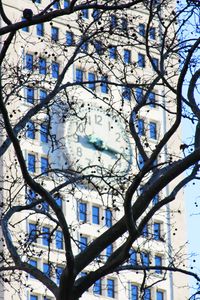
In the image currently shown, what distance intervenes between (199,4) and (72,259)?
4516mm

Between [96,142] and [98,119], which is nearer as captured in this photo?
[96,142]

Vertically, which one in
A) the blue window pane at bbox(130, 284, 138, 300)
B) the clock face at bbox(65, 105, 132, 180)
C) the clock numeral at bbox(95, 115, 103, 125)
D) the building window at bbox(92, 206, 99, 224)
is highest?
the clock numeral at bbox(95, 115, 103, 125)

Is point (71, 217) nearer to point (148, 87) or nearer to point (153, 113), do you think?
point (153, 113)

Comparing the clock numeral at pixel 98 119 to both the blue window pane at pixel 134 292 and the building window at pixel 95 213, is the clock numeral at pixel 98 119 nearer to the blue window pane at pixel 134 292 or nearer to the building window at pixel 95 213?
the building window at pixel 95 213

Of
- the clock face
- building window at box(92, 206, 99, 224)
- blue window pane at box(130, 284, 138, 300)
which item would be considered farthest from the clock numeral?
blue window pane at box(130, 284, 138, 300)

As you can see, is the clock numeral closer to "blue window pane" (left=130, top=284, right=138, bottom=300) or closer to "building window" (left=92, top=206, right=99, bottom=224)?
"building window" (left=92, top=206, right=99, bottom=224)

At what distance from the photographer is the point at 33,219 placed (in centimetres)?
8569

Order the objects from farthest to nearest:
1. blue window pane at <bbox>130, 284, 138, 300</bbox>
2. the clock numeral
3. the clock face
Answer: the clock numeral
the clock face
blue window pane at <bbox>130, 284, 138, 300</bbox>

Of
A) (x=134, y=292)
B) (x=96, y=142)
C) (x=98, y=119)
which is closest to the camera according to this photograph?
(x=134, y=292)

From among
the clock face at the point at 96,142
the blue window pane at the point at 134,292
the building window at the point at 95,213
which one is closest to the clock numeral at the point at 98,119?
the clock face at the point at 96,142

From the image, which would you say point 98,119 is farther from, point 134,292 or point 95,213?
point 134,292

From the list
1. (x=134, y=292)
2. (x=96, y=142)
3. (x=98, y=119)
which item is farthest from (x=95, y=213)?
(x=98, y=119)

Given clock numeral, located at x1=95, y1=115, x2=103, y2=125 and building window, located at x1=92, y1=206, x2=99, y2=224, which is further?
clock numeral, located at x1=95, y1=115, x2=103, y2=125

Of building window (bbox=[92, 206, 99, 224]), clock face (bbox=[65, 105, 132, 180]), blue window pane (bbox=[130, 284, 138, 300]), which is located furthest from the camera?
clock face (bbox=[65, 105, 132, 180])
